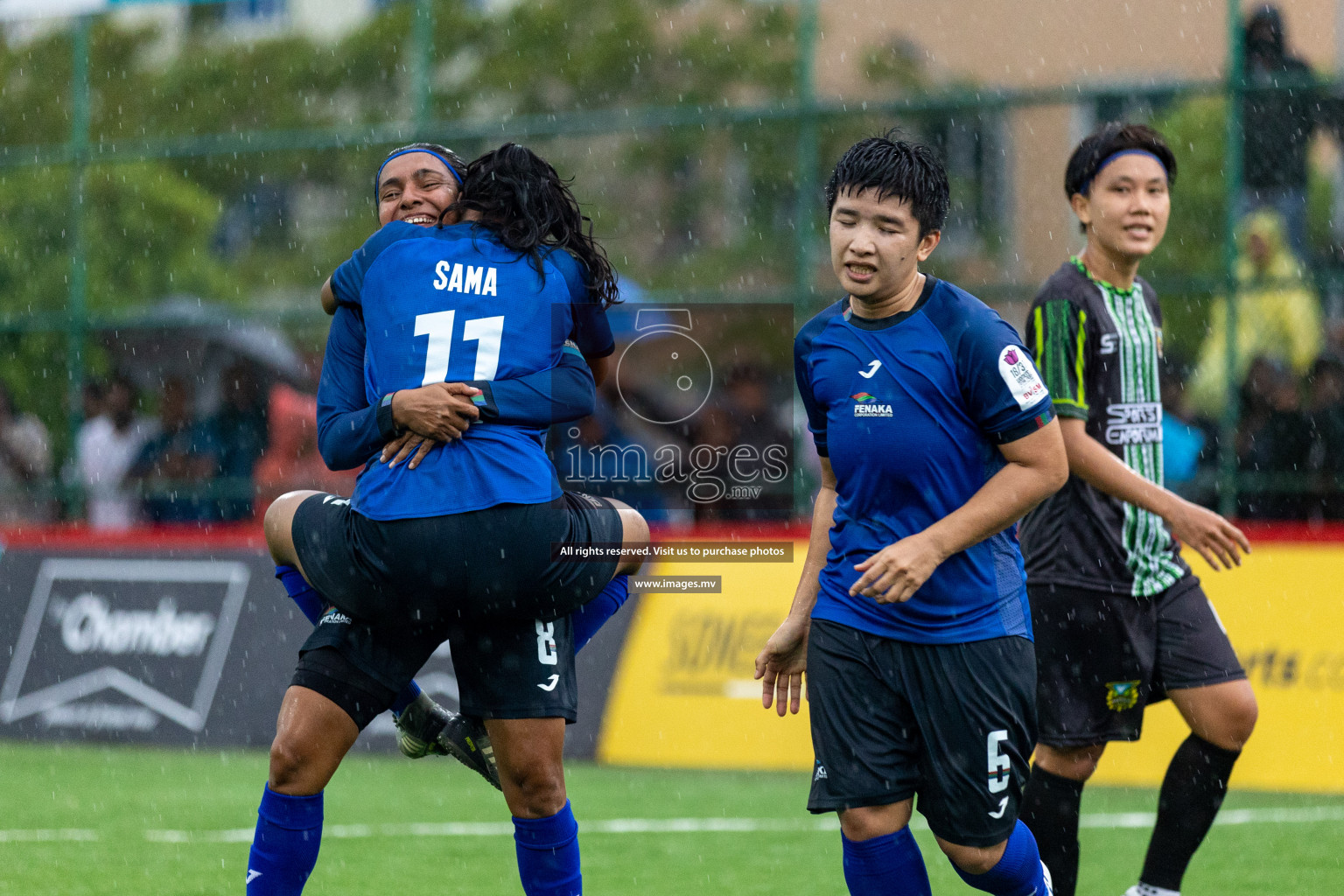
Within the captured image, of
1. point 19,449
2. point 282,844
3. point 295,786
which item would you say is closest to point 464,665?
point 295,786

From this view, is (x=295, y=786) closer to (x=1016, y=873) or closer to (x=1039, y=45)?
(x=1016, y=873)

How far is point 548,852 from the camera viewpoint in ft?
13.6

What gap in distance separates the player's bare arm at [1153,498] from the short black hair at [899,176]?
3.38ft

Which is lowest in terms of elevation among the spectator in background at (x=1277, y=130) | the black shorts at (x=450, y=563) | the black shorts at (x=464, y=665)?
the black shorts at (x=464, y=665)

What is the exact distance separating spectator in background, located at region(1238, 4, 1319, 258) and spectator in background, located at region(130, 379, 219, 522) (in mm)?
7043

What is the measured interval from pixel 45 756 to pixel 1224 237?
23.3 feet

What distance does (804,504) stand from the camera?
10023 millimetres

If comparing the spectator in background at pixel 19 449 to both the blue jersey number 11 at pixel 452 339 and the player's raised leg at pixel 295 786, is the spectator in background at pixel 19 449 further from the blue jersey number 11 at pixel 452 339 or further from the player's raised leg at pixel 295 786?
the blue jersey number 11 at pixel 452 339

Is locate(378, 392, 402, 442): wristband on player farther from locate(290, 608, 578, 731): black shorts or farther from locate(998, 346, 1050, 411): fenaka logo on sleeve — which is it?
locate(998, 346, 1050, 411): fenaka logo on sleeve

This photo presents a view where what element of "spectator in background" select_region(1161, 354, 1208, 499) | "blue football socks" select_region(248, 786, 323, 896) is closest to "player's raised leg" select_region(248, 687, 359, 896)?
"blue football socks" select_region(248, 786, 323, 896)

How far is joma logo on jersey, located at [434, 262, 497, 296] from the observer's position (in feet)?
12.9

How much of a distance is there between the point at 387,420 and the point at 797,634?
1.10 metres

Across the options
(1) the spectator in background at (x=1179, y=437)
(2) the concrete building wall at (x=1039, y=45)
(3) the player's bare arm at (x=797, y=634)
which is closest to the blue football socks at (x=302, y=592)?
(3) the player's bare arm at (x=797, y=634)

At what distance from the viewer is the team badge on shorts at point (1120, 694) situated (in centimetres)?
476
